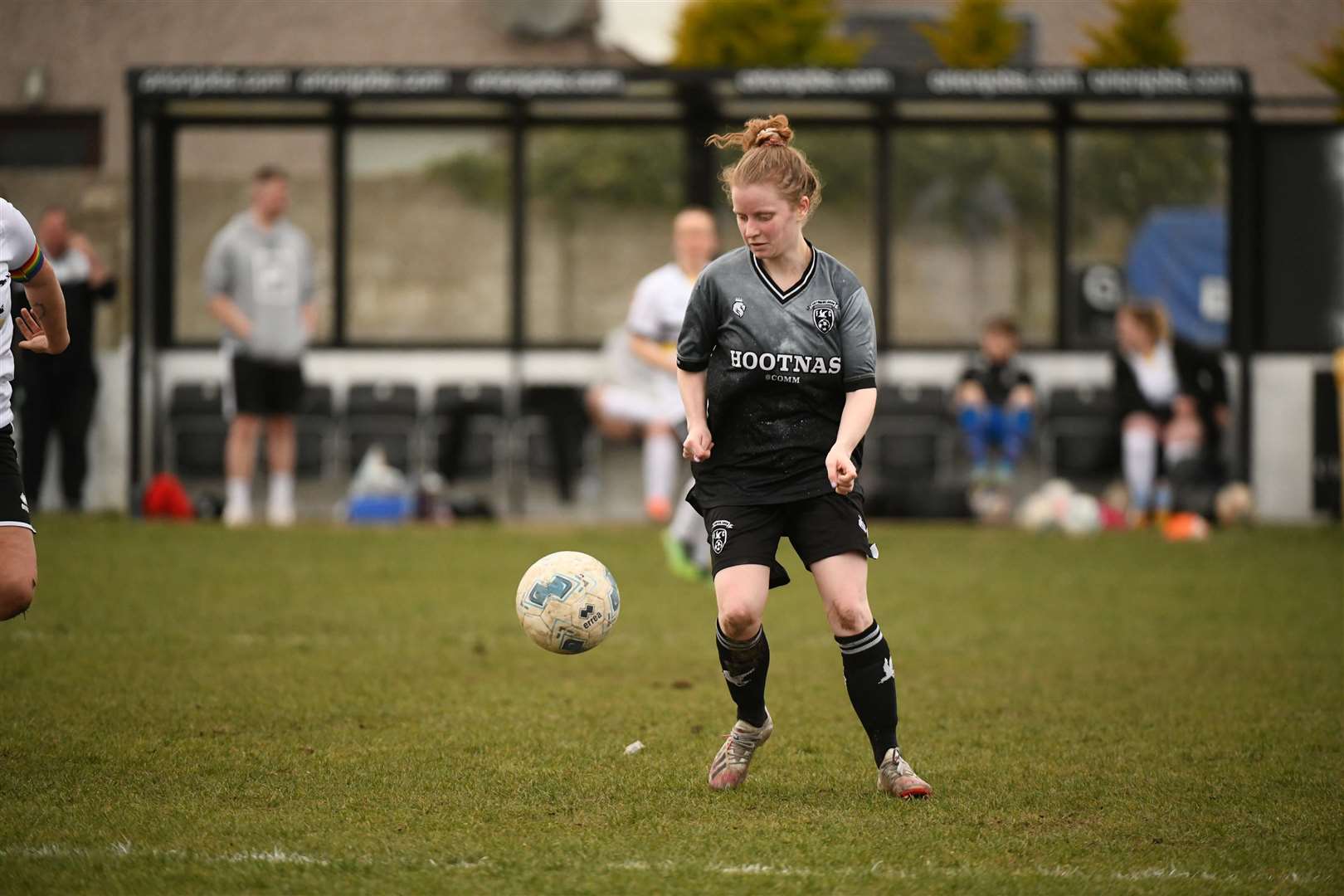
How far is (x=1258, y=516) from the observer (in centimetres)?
1703

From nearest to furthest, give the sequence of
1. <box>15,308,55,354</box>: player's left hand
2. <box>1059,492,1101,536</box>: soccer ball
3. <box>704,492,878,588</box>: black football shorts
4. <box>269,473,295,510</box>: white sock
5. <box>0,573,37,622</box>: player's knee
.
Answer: <box>704,492,878,588</box>: black football shorts < <box>0,573,37,622</box>: player's knee < <box>15,308,55,354</box>: player's left hand < <box>269,473,295,510</box>: white sock < <box>1059,492,1101,536</box>: soccer ball

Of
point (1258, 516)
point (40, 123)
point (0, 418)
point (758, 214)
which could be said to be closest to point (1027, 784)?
point (758, 214)

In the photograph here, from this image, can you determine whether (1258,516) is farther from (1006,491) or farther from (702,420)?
(702,420)

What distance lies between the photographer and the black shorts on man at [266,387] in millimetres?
14383

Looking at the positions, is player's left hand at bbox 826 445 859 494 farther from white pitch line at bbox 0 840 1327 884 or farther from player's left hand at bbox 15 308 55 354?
player's left hand at bbox 15 308 55 354

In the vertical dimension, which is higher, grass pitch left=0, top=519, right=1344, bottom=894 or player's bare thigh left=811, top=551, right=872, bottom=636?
player's bare thigh left=811, top=551, right=872, bottom=636

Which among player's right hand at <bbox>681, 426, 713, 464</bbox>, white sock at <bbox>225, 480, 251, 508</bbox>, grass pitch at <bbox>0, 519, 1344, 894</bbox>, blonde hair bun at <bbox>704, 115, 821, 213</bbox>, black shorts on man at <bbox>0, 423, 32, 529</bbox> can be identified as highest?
blonde hair bun at <bbox>704, 115, 821, 213</bbox>

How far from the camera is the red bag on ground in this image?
15289mm

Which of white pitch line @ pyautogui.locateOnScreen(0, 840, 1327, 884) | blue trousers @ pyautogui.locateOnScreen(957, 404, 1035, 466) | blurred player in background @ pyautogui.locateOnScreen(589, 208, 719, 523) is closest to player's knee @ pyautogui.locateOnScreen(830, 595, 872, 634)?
white pitch line @ pyautogui.locateOnScreen(0, 840, 1327, 884)

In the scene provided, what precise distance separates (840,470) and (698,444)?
482 mm

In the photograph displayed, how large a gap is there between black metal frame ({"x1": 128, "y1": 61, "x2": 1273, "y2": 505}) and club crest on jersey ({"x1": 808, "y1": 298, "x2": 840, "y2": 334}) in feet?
35.4

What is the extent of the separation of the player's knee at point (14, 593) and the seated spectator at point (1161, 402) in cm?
1197

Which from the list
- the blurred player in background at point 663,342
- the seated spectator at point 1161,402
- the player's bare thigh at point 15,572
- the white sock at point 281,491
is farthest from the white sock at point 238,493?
the player's bare thigh at point 15,572

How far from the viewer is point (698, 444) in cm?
530
